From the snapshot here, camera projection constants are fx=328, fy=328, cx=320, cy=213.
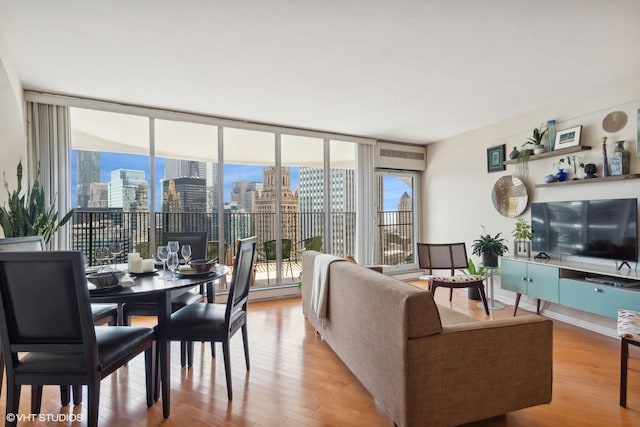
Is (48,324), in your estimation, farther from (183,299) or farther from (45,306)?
(183,299)

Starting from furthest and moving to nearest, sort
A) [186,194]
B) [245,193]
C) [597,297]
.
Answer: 1. [245,193]
2. [186,194]
3. [597,297]

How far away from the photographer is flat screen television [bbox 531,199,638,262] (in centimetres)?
297

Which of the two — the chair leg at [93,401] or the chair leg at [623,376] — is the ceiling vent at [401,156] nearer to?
the chair leg at [623,376]

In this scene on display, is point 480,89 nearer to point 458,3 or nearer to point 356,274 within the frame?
point 458,3

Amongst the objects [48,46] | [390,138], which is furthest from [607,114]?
[48,46]

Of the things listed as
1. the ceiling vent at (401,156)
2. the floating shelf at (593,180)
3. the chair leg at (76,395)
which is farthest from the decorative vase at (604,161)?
the chair leg at (76,395)

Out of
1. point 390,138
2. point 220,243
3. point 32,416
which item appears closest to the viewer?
point 32,416

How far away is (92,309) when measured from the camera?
2305 millimetres

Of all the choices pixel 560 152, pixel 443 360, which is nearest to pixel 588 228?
pixel 560 152

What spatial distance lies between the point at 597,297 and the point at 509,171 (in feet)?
6.37

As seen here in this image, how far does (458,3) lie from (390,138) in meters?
3.47

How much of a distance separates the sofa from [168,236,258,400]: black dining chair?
874mm

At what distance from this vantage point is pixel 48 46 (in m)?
2.45

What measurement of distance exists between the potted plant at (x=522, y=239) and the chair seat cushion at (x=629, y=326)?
1772mm
